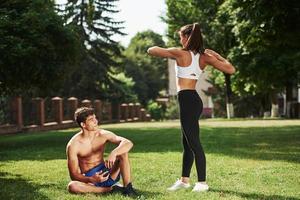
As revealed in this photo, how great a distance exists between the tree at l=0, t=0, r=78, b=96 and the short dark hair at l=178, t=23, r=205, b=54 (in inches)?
367

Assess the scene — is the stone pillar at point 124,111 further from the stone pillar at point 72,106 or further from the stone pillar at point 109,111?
the stone pillar at point 72,106

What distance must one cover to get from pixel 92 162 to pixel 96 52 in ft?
135

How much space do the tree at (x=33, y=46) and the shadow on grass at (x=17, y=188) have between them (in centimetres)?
691

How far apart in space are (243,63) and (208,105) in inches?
1734

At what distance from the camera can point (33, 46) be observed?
16.7 metres

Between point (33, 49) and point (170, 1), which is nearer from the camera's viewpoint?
point (33, 49)

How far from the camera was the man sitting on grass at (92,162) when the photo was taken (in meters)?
7.09

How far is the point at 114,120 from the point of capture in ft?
147

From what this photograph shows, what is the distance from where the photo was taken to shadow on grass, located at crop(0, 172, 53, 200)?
7336mm

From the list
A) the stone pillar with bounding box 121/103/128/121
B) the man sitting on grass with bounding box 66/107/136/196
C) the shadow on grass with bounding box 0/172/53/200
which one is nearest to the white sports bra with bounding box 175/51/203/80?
the man sitting on grass with bounding box 66/107/136/196

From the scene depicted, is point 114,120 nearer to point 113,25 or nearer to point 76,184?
point 113,25

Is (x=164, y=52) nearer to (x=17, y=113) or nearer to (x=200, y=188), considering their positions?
(x=200, y=188)

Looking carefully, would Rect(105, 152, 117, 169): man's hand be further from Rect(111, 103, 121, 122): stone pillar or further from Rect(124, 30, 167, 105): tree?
Rect(124, 30, 167, 105): tree

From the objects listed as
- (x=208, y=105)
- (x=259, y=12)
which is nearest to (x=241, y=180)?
(x=259, y=12)
